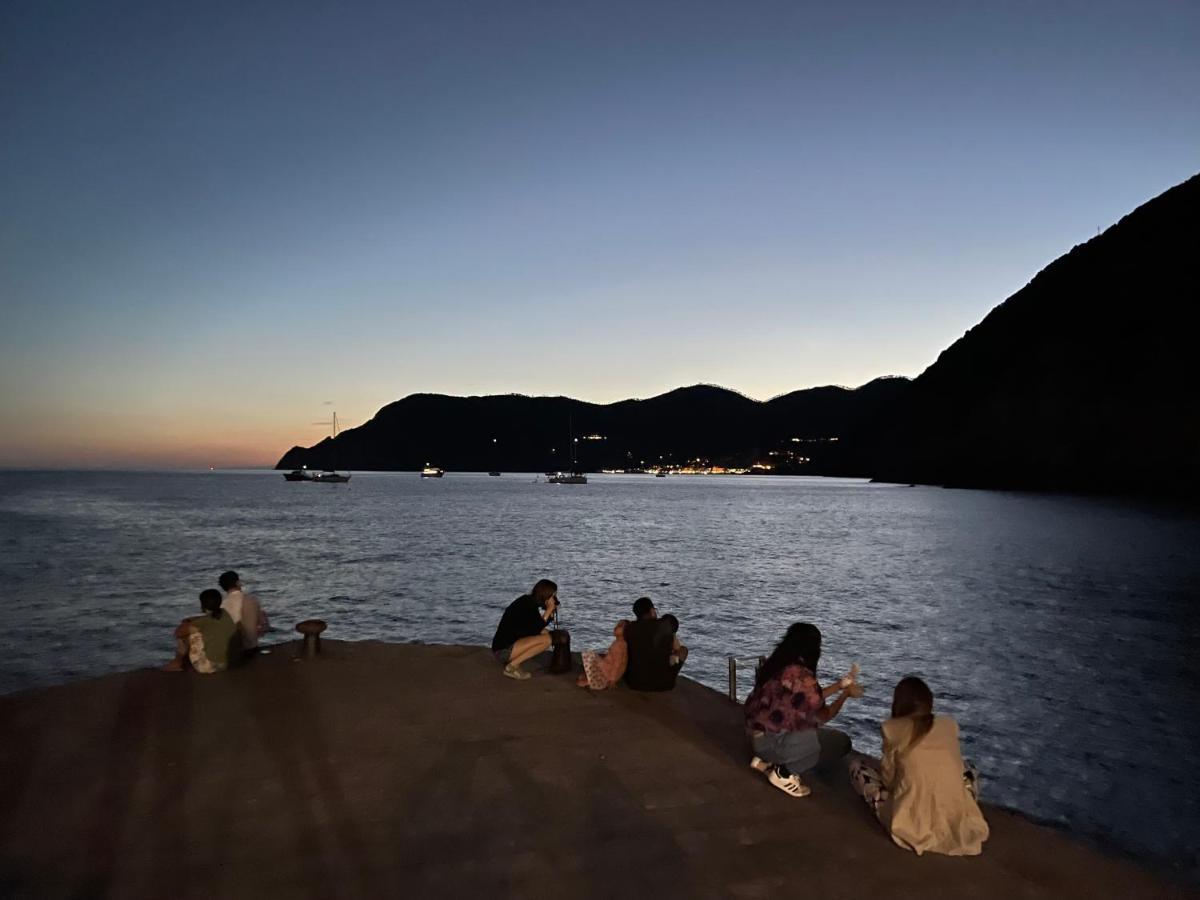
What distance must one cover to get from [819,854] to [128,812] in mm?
5670

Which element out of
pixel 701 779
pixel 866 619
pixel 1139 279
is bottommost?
pixel 866 619

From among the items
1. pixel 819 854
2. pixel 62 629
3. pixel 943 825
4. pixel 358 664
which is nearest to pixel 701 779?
pixel 819 854

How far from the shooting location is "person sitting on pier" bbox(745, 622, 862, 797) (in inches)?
277

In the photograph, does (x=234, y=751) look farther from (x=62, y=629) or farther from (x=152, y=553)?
(x=152, y=553)

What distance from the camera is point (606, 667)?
33.1 feet

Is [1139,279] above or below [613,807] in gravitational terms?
above

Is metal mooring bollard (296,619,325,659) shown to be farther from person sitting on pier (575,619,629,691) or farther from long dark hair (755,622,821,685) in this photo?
long dark hair (755,622,821,685)

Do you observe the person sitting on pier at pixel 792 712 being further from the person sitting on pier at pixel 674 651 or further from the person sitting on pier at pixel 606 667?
the person sitting on pier at pixel 606 667

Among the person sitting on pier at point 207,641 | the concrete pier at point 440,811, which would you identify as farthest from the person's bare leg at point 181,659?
the concrete pier at point 440,811

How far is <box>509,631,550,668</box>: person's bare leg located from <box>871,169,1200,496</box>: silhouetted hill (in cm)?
12245

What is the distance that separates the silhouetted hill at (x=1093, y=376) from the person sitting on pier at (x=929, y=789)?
4880 inches

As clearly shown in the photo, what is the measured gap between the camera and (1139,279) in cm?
13600

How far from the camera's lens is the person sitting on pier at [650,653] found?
9969 millimetres

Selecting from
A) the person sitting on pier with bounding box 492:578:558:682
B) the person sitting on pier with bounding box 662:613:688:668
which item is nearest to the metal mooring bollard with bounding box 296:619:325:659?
the person sitting on pier with bounding box 492:578:558:682
